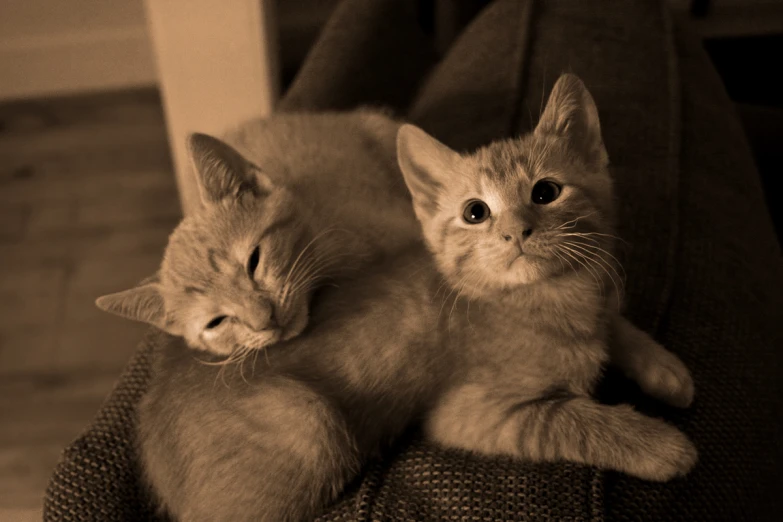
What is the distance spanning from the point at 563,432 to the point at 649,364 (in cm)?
20

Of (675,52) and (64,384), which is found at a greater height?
(675,52)

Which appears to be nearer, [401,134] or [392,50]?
[401,134]

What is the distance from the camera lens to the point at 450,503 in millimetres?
917

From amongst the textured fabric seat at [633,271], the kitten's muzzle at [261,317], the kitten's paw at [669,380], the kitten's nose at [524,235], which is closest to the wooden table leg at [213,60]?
the textured fabric seat at [633,271]

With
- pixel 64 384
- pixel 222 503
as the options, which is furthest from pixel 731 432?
pixel 64 384

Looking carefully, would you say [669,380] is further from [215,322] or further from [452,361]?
[215,322]

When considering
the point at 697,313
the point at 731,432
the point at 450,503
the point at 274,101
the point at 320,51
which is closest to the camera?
the point at 450,503

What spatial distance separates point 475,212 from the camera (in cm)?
116

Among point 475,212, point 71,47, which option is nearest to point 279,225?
point 475,212

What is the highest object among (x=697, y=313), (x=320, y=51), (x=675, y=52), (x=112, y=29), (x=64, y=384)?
(x=675, y=52)

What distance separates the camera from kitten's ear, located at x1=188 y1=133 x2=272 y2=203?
47.8 inches

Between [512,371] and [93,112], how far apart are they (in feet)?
9.59

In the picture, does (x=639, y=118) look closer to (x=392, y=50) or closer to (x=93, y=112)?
(x=392, y=50)

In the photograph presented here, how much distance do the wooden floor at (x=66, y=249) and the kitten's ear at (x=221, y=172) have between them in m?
1.13
